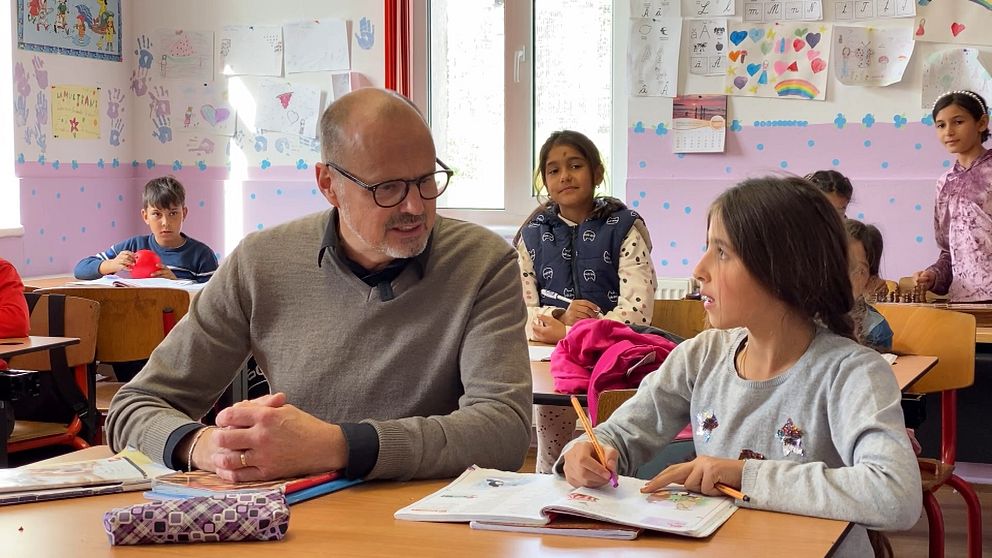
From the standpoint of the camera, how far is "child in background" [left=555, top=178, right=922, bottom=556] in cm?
160

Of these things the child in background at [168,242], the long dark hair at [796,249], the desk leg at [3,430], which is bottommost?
the desk leg at [3,430]

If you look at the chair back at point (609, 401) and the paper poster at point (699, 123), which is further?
the paper poster at point (699, 123)

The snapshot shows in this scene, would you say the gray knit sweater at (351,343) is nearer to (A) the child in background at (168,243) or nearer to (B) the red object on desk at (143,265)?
(B) the red object on desk at (143,265)

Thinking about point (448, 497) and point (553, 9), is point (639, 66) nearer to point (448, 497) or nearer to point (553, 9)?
point (553, 9)

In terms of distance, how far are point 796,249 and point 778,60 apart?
3.58m

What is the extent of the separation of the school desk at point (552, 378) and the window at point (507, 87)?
2.58 metres

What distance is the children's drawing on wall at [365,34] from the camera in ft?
19.6

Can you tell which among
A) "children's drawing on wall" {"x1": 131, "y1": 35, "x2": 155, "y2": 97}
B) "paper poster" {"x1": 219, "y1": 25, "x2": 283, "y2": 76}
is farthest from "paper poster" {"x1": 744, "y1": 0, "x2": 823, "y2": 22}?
"children's drawing on wall" {"x1": 131, "y1": 35, "x2": 155, "y2": 97}

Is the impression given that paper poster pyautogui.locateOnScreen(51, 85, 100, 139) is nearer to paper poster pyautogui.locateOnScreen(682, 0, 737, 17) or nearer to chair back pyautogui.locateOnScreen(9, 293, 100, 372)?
chair back pyautogui.locateOnScreen(9, 293, 100, 372)

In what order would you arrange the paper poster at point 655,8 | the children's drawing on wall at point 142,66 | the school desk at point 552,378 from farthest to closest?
the children's drawing on wall at point 142,66, the paper poster at point 655,8, the school desk at point 552,378

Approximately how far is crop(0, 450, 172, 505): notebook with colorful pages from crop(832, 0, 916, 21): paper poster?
4.06m

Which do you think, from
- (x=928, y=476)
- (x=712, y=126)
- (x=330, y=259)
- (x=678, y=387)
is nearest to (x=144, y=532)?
(x=330, y=259)

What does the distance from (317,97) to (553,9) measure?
51.6 inches

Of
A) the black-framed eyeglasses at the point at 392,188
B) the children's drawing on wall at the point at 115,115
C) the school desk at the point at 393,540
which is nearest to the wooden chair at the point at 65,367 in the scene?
the black-framed eyeglasses at the point at 392,188
